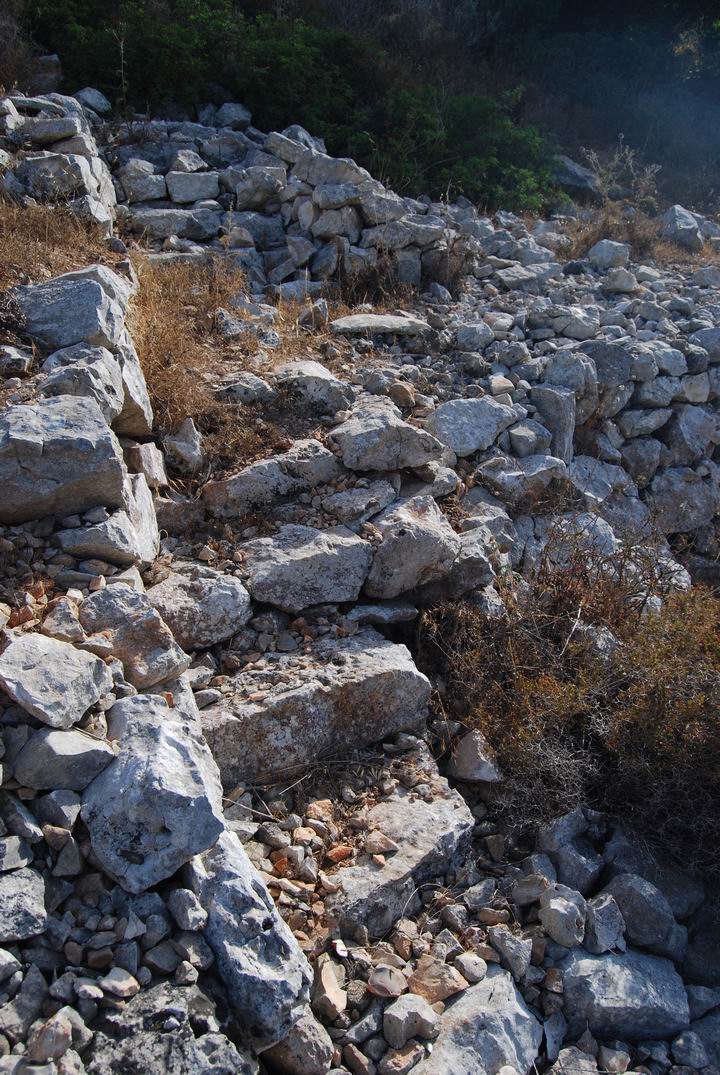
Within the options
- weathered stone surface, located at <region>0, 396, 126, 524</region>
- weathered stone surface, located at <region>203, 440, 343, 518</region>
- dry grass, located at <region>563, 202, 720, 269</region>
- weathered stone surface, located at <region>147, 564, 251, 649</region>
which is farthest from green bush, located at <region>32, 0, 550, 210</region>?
weathered stone surface, located at <region>147, 564, 251, 649</region>

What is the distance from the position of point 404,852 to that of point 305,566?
54.4 inches

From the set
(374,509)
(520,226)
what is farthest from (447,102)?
(374,509)

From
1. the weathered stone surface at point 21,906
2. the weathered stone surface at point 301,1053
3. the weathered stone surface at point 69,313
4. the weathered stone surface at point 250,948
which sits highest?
the weathered stone surface at point 69,313

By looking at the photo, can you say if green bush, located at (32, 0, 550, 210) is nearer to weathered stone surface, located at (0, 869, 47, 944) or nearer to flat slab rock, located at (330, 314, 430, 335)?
flat slab rock, located at (330, 314, 430, 335)

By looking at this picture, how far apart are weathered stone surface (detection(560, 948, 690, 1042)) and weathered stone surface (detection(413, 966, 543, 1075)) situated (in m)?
0.20

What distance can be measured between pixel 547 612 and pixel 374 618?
1081 mm

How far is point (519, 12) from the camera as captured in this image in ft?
47.7

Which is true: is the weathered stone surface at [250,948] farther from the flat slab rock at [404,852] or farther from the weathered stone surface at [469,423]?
the weathered stone surface at [469,423]

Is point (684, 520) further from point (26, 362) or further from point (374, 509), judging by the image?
point (26, 362)

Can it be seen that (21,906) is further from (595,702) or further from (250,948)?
(595,702)

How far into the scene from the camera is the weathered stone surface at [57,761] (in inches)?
95.9

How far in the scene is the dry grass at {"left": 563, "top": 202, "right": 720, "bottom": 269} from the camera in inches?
354

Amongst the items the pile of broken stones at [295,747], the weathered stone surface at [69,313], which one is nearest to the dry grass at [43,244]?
the pile of broken stones at [295,747]

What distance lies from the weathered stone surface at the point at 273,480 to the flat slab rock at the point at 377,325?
1.68m
